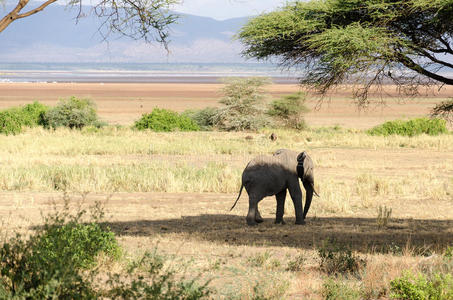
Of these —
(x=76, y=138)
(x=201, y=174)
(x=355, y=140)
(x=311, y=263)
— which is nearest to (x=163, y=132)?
(x=76, y=138)

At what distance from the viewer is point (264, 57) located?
12.9 meters

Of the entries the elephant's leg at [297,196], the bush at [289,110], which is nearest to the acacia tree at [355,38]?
the elephant's leg at [297,196]

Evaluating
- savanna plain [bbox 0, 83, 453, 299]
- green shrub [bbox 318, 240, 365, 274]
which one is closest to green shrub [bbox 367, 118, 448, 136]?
savanna plain [bbox 0, 83, 453, 299]

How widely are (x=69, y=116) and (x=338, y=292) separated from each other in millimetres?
33958

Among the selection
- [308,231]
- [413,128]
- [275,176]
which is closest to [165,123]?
[413,128]

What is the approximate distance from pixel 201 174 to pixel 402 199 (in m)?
5.74

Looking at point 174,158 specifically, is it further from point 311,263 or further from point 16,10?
point 16,10

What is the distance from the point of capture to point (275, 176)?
505 inches

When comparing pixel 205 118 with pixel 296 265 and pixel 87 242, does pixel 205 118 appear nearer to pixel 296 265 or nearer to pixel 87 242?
pixel 296 265

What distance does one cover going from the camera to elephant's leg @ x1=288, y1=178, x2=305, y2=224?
13.0 m

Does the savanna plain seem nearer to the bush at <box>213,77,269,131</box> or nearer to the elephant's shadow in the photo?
the elephant's shadow

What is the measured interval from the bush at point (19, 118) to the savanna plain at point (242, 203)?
1.88m

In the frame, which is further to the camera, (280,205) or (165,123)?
(165,123)

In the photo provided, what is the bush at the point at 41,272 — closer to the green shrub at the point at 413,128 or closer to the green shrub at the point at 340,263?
the green shrub at the point at 340,263
